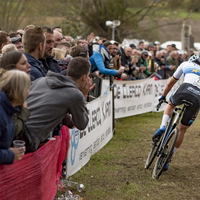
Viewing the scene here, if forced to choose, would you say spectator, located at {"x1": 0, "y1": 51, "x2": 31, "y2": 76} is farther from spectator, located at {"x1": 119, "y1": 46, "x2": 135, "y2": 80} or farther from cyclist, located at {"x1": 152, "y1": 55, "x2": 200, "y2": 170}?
spectator, located at {"x1": 119, "y1": 46, "x2": 135, "y2": 80}

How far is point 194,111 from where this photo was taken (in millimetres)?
6547

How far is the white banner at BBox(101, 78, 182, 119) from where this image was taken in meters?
12.3

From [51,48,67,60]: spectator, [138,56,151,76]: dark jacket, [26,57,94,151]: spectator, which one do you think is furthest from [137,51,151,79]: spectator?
[26,57,94,151]: spectator

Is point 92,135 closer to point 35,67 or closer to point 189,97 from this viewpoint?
point 189,97

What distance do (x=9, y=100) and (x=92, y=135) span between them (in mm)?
4442

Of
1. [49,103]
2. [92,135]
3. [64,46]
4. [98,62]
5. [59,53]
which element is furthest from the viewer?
[98,62]

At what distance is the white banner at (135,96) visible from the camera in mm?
12281

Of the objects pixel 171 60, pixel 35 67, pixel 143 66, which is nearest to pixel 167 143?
pixel 35 67

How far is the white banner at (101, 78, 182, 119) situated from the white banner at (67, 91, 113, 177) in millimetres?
2389

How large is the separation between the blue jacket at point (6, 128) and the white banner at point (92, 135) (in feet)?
8.62

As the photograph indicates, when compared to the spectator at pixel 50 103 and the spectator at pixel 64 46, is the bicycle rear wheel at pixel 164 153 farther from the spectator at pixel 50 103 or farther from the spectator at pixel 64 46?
the spectator at pixel 50 103

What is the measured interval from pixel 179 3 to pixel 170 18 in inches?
71.1

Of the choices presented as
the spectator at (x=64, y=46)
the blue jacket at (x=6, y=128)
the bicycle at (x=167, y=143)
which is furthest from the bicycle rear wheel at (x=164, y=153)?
the blue jacket at (x=6, y=128)

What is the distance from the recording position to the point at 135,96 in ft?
44.2
